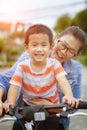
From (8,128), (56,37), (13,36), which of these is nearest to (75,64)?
(56,37)

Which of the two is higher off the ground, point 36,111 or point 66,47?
point 66,47

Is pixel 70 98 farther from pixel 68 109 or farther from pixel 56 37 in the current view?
pixel 56 37

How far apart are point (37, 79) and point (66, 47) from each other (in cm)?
57

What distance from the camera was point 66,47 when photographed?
9.36 ft

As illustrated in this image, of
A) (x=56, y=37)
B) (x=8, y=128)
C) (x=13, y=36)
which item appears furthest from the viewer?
(x=13, y=36)

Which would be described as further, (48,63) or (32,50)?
(48,63)

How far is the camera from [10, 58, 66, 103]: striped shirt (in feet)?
7.81

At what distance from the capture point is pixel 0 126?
520 centimetres

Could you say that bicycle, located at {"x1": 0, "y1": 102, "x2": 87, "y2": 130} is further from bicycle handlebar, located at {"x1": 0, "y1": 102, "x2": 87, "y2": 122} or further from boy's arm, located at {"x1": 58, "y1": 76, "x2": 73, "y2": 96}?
boy's arm, located at {"x1": 58, "y1": 76, "x2": 73, "y2": 96}

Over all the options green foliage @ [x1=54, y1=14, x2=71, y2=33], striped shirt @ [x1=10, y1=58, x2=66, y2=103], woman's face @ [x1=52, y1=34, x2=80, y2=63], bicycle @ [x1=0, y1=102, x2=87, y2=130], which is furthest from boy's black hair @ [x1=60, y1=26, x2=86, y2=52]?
green foliage @ [x1=54, y1=14, x2=71, y2=33]

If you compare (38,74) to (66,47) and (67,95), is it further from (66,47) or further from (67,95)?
(66,47)

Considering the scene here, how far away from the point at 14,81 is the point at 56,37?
87 cm

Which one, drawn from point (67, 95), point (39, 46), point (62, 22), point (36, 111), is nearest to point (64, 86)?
point (67, 95)

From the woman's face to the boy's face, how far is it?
1.83 feet
